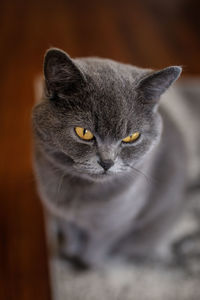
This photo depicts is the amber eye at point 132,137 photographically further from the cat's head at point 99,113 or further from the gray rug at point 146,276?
the gray rug at point 146,276

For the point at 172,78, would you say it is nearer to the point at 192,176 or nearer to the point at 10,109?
the point at 192,176

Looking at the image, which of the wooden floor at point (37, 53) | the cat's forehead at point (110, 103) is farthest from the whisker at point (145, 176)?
the wooden floor at point (37, 53)

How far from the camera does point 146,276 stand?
119 centimetres

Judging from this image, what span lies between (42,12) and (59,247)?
166 centimetres

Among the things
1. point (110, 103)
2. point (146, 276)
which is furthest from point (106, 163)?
point (146, 276)

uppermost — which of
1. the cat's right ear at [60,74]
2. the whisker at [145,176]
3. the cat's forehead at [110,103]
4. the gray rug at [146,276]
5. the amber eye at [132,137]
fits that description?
the cat's right ear at [60,74]

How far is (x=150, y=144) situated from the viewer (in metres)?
0.84

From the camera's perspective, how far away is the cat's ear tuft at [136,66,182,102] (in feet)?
2.38


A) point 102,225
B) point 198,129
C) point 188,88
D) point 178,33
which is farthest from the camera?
point 178,33

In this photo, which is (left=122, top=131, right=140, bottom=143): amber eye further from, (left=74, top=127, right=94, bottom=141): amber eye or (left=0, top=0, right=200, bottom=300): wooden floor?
(left=0, top=0, right=200, bottom=300): wooden floor

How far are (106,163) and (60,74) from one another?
241mm

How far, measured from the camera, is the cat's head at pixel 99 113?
745 millimetres

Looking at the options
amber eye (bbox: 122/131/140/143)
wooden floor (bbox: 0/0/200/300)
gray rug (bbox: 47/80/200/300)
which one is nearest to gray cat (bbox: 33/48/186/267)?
Result: amber eye (bbox: 122/131/140/143)

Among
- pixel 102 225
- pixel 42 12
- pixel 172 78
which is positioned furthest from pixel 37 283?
pixel 42 12
